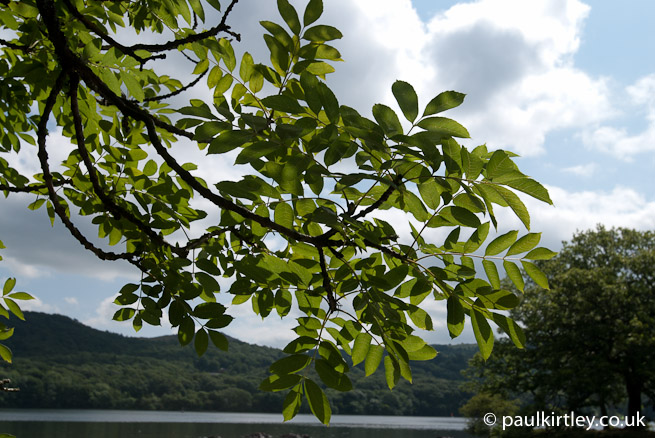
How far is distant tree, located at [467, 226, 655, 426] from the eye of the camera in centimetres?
2606

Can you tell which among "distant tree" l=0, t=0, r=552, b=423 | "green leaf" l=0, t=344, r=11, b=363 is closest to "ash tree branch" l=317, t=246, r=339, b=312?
"distant tree" l=0, t=0, r=552, b=423

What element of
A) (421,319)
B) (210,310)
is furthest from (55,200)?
(421,319)

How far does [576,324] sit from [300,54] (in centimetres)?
3039

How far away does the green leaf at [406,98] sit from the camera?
1.62m

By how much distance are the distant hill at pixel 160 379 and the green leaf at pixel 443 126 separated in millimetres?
107279

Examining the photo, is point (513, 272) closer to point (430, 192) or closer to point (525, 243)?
point (525, 243)

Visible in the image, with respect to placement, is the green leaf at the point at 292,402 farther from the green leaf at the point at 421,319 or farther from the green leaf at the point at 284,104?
the green leaf at the point at 284,104

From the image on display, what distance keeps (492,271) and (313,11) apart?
1247mm

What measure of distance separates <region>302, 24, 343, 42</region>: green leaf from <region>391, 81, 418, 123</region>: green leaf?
0.53 metres

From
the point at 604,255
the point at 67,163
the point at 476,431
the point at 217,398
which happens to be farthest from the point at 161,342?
the point at 67,163

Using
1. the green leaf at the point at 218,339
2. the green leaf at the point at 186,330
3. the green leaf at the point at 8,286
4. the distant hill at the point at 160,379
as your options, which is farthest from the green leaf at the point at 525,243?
the distant hill at the point at 160,379

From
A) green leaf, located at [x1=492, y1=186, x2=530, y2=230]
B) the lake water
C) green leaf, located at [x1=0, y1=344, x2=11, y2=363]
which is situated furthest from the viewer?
the lake water

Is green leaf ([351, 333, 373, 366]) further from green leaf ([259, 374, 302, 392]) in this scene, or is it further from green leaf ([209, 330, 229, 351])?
green leaf ([209, 330, 229, 351])

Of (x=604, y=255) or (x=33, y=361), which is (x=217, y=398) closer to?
(x=33, y=361)
